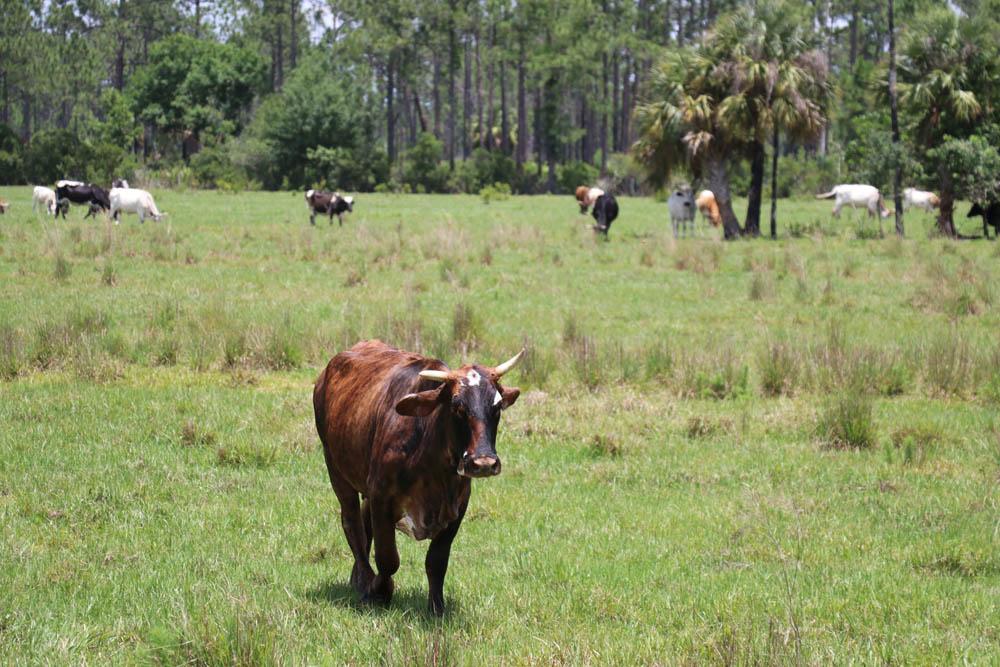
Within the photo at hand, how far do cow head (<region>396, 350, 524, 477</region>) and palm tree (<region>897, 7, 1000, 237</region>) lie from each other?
30.9m

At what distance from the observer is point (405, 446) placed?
5.54 metres

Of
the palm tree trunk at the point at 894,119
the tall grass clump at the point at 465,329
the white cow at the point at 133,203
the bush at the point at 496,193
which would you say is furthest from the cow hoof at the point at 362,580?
the bush at the point at 496,193

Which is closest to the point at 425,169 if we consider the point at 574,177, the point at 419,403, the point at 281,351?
the point at 574,177

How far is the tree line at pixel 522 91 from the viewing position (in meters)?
34.1

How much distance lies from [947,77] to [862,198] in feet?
25.0

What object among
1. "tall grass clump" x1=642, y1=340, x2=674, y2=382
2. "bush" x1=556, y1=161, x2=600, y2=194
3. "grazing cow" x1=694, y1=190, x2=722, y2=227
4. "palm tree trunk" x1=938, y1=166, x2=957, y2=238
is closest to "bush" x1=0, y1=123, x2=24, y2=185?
"bush" x1=556, y1=161, x2=600, y2=194

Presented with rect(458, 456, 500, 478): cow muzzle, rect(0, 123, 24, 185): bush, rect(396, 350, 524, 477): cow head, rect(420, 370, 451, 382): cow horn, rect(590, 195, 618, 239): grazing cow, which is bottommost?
rect(458, 456, 500, 478): cow muzzle

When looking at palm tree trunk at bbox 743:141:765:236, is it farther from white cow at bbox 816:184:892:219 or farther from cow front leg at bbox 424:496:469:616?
cow front leg at bbox 424:496:469:616

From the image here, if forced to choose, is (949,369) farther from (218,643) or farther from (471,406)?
(218,643)

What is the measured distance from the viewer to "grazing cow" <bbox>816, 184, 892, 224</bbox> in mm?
40156

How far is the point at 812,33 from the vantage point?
1373 inches

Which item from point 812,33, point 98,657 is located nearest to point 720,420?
point 98,657

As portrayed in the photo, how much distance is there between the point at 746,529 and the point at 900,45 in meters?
31.1

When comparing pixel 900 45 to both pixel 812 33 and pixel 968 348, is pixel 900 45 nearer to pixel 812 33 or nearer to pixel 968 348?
pixel 812 33
